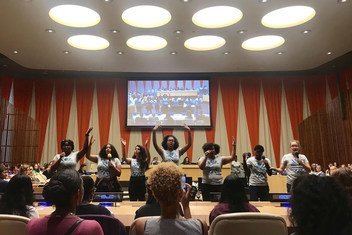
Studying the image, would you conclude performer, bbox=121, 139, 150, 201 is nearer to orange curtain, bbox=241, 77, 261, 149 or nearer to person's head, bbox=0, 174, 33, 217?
person's head, bbox=0, 174, 33, 217

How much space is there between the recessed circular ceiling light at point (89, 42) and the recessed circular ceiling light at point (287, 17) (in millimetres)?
3724

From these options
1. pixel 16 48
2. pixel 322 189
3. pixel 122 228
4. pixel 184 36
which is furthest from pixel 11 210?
pixel 16 48

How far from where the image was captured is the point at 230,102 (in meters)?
11.0

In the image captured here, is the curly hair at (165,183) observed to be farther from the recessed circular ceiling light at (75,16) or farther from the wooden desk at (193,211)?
the recessed circular ceiling light at (75,16)

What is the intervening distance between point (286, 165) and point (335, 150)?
5262 mm

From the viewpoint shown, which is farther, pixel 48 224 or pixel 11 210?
pixel 11 210

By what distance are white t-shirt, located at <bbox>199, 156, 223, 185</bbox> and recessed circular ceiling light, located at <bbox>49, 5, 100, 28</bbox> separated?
12.4ft

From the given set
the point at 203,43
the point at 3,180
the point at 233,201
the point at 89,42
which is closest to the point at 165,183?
the point at 233,201

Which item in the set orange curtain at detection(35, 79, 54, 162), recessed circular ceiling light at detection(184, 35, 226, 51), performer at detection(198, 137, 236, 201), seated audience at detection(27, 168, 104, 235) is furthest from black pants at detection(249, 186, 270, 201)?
orange curtain at detection(35, 79, 54, 162)

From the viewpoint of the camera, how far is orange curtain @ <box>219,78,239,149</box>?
427 inches

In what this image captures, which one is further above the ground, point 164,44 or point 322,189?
point 164,44

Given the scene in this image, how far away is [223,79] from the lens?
36.3 feet

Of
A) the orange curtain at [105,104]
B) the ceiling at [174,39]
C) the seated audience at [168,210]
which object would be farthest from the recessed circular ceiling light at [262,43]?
the seated audience at [168,210]

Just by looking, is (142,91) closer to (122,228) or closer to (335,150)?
(335,150)
